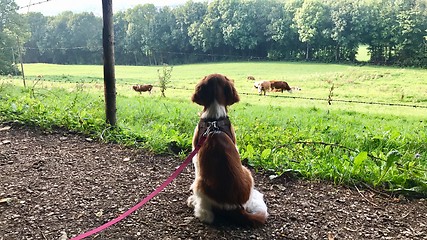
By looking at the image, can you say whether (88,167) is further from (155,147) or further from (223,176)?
(223,176)

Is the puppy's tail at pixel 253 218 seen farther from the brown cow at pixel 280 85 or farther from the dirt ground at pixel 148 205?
the brown cow at pixel 280 85

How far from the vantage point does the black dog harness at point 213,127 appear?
3201 millimetres

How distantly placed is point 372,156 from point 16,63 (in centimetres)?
994

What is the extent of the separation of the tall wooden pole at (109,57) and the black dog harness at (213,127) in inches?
110

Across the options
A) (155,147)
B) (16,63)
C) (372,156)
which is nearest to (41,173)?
(155,147)

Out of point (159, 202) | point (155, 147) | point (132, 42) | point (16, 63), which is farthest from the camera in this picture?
point (132, 42)

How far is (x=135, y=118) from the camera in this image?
734 cm

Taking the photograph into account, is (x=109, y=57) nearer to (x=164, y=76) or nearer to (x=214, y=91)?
(x=214, y=91)

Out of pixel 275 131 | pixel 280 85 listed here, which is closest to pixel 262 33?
pixel 280 85

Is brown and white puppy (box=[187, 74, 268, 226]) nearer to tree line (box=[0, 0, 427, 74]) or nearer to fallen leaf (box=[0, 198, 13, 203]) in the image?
fallen leaf (box=[0, 198, 13, 203])

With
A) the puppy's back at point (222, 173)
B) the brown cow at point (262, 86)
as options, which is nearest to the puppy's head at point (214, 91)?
the puppy's back at point (222, 173)

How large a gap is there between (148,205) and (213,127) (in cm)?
107

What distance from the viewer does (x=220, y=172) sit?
116 inches

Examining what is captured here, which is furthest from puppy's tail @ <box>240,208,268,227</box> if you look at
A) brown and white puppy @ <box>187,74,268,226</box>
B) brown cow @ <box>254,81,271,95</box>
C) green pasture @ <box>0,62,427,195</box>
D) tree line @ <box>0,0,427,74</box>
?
brown cow @ <box>254,81,271,95</box>
